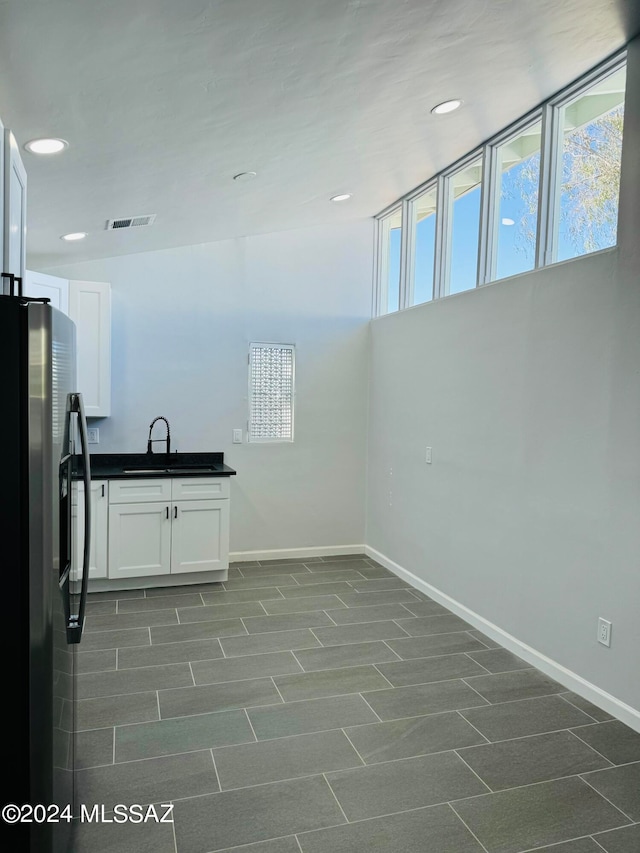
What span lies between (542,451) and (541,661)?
3.66 ft

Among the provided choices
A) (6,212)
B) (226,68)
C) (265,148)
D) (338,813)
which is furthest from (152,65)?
(338,813)

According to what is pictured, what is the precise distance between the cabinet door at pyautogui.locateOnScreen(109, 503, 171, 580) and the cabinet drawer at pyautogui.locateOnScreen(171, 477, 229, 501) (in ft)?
0.48

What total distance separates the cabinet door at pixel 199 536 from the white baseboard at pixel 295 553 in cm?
71

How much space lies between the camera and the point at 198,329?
17.4 ft

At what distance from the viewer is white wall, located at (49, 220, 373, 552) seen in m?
5.11

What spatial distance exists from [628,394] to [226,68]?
6.92 feet

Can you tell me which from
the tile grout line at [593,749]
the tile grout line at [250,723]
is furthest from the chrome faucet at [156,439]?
the tile grout line at [593,749]

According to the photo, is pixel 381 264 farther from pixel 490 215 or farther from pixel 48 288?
pixel 48 288

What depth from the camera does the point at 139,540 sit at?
4527 millimetres

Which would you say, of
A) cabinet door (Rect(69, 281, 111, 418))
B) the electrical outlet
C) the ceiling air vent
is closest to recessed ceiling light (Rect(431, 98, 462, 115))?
the ceiling air vent

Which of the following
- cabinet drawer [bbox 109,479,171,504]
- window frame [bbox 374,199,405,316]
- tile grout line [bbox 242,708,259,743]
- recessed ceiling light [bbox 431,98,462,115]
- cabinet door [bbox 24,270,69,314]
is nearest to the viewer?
tile grout line [bbox 242,708,259,743]

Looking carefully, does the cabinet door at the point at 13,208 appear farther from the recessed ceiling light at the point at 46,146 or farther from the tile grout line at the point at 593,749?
the tile grout line at the point at 593,749

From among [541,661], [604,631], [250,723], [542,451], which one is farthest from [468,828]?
[542,451]

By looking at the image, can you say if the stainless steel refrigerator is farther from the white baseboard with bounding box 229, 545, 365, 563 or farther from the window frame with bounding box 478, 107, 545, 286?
the white baseboard with bounding box 229, 545, 365, 563
